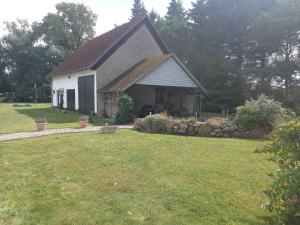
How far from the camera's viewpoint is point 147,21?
26.4 meters

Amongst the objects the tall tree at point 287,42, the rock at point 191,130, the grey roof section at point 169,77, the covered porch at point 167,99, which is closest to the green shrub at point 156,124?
the rock at point 191,130

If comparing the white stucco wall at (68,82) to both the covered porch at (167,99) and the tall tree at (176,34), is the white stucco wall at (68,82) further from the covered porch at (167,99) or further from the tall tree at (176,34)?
the tall tree at (176,34)

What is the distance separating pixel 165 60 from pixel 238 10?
20418 mm

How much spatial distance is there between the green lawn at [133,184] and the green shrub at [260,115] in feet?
9.83

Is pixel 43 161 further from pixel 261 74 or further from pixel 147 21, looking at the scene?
pixel 261 74

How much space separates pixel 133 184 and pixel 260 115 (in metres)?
8.81

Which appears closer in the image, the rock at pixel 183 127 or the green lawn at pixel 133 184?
the green lawn at pixel 133 184

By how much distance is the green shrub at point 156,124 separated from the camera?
616 inches

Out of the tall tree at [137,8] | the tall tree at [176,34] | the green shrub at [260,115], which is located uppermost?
the tall tree at [137,8]

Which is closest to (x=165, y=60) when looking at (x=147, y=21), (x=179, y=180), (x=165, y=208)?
(x=147, y=21)

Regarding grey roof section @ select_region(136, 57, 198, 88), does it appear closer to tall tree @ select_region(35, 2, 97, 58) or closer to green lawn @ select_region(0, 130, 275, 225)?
green lawn @ select_region(0, 130, 275, 225)

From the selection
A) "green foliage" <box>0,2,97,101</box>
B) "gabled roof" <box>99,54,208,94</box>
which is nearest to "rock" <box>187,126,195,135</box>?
"gabled roof" <box>99,54,208,94</box>

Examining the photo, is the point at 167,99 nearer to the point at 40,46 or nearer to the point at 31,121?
the point at 31,121

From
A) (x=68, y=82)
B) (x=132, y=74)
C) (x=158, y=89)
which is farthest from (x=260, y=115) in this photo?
(x=68, y=82)
